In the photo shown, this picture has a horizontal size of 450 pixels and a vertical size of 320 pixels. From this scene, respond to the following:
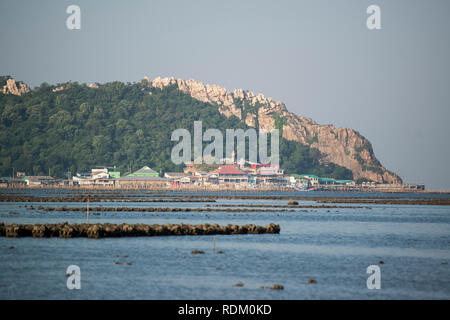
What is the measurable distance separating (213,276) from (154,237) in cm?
2000

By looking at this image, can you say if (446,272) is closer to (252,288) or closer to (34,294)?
(252,288)

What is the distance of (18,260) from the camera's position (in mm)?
42469

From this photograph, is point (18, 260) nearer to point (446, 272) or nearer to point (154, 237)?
point (154, 237)

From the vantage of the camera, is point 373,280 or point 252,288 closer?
point 252,288

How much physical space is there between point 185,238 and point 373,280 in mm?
23116

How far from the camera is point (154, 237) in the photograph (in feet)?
192

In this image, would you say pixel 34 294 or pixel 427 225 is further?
pixel 427 225
